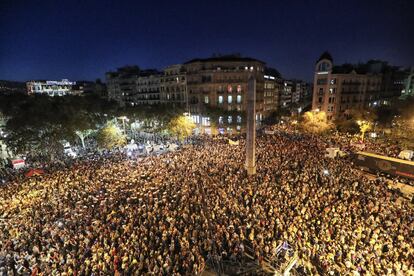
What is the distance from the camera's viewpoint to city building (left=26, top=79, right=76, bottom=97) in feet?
355

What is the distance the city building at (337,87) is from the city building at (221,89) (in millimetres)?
15487

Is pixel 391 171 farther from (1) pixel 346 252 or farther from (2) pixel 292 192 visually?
(1) pixel 346 252

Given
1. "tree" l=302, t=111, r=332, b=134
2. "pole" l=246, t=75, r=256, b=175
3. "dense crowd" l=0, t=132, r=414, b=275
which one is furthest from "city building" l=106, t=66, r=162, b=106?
"dense crowd" l=0, t=132, r=414, b=275

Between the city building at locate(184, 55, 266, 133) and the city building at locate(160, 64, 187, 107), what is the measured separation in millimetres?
2971

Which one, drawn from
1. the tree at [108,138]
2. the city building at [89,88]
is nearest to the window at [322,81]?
the tree at [108,138]

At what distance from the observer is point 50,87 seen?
371 ft

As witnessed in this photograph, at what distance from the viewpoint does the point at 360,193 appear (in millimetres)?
17891

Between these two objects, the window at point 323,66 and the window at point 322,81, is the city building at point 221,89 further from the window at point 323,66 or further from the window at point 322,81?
the window at point 322,81

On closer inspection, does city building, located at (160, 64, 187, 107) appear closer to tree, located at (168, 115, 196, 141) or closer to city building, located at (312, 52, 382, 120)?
tree, located at (168, 115, 196, 141)

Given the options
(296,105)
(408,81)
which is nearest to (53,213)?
(296,105)

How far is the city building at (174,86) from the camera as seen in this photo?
56.6 m

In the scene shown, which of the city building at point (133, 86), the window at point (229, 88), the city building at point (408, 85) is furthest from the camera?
the city building at point (408, 85)

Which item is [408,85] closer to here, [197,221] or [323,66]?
[323,66]

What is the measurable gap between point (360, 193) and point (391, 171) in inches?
331
